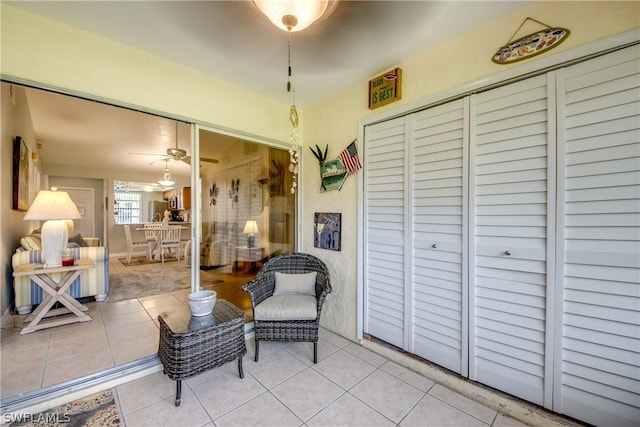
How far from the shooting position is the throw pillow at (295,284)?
255 cm

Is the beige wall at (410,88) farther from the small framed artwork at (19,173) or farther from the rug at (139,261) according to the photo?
the rug at (139,261)

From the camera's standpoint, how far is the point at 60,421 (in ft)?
4.96

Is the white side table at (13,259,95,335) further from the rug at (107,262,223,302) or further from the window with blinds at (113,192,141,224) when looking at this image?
the window with blinds at (113,192,141,224)

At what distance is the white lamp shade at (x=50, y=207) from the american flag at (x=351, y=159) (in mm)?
2872

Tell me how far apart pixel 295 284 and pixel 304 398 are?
1.01m

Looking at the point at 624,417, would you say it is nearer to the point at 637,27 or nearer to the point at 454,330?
the point at 454,330

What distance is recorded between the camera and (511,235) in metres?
1.65

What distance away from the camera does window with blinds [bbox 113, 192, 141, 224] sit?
7.23 metres

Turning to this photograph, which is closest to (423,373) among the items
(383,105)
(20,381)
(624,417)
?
(624,417)

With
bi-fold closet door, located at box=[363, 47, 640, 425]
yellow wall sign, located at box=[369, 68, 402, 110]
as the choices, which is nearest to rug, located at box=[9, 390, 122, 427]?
bi-fold closet door, located at box=[363, 47, 640, 425]

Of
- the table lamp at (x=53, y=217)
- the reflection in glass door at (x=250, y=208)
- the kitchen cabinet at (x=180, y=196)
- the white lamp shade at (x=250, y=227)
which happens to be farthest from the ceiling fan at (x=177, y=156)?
the table lamp at (x=53, y=217)

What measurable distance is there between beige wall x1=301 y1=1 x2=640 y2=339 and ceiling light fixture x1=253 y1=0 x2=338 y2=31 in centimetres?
119

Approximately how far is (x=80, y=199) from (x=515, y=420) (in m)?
9.48

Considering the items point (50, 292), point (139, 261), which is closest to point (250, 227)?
point (50, 292)
